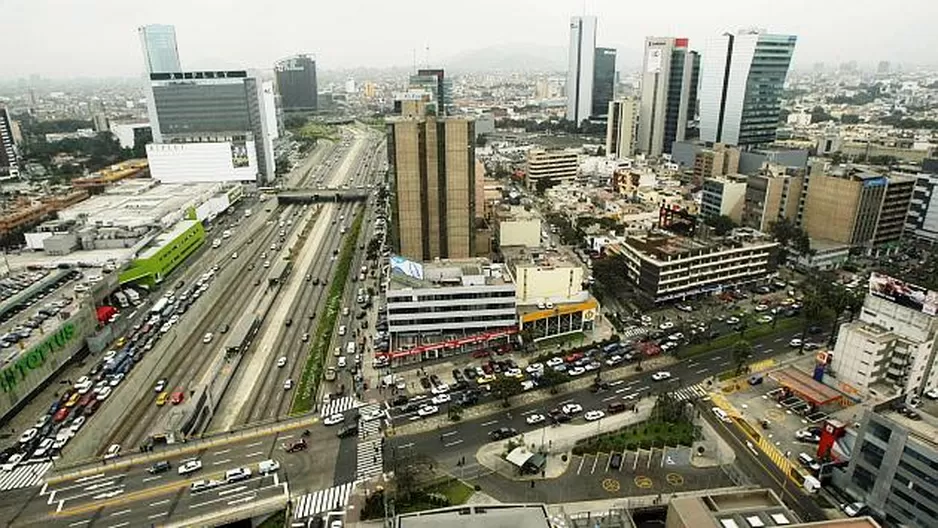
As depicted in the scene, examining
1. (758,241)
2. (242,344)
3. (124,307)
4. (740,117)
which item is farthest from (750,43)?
(124,307)

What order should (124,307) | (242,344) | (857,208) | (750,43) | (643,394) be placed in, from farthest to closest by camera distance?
(750,43)
(857,208)
(124,307)
(242,344)
(643,394)

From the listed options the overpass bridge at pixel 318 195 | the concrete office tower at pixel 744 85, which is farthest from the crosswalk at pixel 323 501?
the concrete office tower at pixel 744 85

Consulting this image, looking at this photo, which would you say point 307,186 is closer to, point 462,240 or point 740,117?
point 462,240

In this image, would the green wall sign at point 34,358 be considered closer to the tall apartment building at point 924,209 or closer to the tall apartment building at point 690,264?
the tall apartment building at point 690,264

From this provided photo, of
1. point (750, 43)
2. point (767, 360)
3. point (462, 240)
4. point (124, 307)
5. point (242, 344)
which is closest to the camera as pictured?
point (767, 360)

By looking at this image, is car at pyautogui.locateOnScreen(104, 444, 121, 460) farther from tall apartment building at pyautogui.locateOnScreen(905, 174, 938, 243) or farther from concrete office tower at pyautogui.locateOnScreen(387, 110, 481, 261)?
tall apartment building at pyautogui.locateOnScreen(905, 174, 938, 243)
